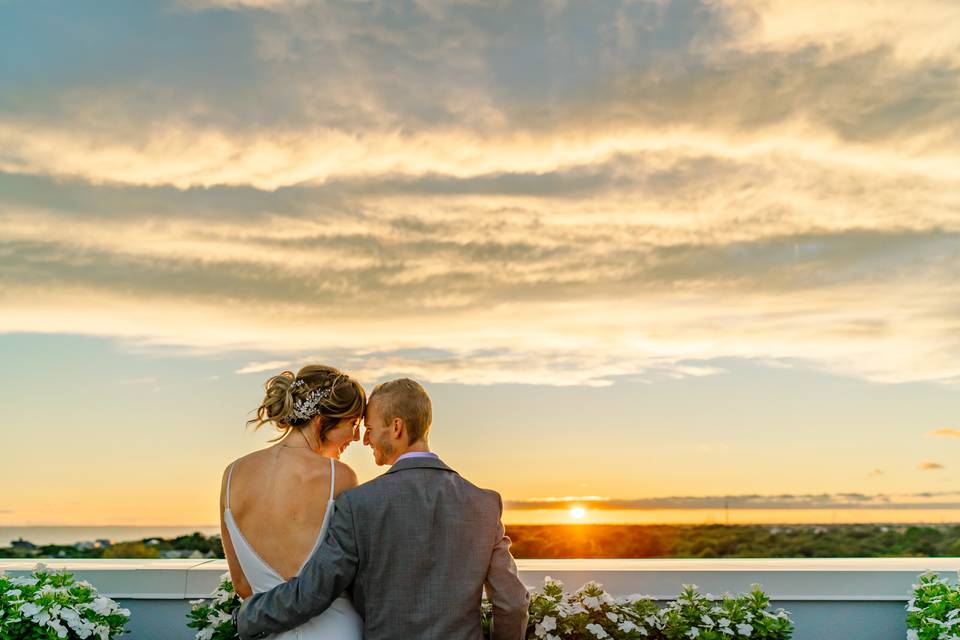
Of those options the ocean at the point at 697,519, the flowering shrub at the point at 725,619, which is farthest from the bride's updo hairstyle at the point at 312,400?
the ocean at the point at 697,519

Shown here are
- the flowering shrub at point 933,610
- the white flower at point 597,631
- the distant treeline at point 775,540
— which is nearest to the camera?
the flowering shrub at point 933,610

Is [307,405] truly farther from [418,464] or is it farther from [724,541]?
[724,541]

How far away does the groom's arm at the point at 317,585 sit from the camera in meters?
2.43

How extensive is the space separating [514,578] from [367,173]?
5522 mm

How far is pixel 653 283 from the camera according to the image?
8242 mm

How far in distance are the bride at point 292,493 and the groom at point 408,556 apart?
0.16 meters

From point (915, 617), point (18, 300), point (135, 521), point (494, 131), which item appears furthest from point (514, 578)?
point (18, 300)

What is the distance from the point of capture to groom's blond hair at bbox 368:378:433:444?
2592 millimetres

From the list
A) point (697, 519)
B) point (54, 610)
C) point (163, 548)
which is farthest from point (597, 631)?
point (697, 519)

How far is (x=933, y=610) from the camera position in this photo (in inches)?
130

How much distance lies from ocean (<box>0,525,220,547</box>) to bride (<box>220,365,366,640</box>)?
3.58 meters

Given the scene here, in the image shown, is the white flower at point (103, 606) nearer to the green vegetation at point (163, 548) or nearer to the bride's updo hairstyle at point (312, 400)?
the bride's updo hairstyle at point (312, 400)

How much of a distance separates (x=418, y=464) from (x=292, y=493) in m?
0.45

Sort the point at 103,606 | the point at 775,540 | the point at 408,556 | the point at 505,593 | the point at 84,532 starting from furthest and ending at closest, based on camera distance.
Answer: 1. the point at 775,540
2. the point at 84,532
3. the point at 103,606
4. the point at 505,593
5. the point at 408,556
